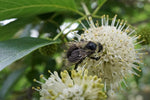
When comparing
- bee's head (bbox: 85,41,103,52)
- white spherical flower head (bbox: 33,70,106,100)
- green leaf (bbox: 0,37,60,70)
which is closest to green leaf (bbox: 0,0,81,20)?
green leaf (bbox: 0,37,60,70)

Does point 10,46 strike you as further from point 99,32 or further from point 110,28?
point 110,28

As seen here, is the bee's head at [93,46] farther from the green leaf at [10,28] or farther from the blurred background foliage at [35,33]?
the green leaf at [10,28]

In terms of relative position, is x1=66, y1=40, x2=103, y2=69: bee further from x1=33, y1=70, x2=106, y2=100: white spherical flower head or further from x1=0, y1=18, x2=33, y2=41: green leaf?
x1=0, y1=18, x2=33, y2=41: green leaf

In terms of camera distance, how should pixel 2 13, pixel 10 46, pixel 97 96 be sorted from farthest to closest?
1. pixel 2 13
2. pixel 10 46
3. pixel 97 96

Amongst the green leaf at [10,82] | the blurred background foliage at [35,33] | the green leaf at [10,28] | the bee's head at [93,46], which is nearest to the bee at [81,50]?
the bee's head at [93,46]

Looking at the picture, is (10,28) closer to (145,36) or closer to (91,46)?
(91,46)

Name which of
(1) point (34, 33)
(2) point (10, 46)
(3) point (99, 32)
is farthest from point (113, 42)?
(1) point (34, 33)
